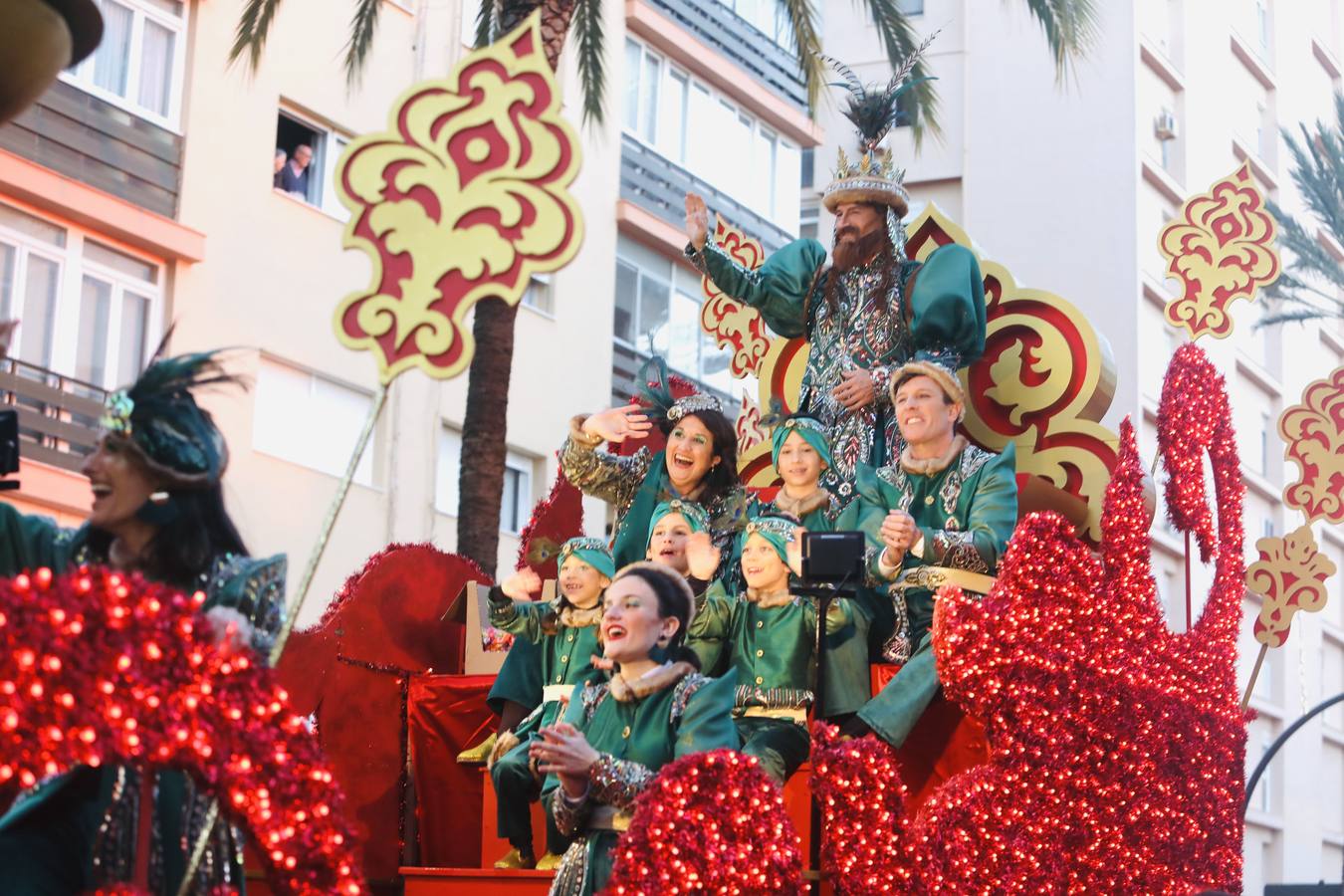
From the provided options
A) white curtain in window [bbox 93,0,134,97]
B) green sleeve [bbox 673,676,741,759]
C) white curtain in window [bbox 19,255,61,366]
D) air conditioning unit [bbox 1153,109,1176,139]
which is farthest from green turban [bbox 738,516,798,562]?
air conditioning unit [bbox 1153,109,1176,139]

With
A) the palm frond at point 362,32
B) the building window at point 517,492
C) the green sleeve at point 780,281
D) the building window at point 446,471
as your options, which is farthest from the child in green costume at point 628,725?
the building window at point 517,492

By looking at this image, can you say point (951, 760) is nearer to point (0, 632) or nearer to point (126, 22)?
point (0, 632)

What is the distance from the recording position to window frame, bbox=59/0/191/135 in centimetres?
1705

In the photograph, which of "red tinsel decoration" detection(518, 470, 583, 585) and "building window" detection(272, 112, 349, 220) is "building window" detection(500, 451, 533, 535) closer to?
"building window" detection(272, 112, 349, 220)

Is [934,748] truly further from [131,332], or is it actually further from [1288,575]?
[131,332]

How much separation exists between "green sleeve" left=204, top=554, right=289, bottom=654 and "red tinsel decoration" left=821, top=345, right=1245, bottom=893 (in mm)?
2106

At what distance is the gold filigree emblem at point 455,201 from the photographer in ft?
16.8

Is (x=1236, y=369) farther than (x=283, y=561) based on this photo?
Yes

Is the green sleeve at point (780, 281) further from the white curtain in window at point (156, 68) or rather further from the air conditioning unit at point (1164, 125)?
the air conditioning unit at point (1164, 125)

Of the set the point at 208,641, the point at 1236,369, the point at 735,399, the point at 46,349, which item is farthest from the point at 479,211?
the point at 1236,369

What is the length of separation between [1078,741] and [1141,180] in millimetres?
23867

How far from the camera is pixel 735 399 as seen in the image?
2491 cm

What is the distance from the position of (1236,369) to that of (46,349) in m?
21.6

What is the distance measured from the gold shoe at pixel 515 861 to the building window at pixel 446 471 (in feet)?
40.7
